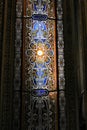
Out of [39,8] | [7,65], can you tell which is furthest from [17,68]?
[39,8]

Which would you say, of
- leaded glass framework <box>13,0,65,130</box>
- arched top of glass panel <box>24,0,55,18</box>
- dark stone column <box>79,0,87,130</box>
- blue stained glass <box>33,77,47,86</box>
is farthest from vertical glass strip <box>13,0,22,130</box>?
dark stone column <box>79,0,87,130</box>

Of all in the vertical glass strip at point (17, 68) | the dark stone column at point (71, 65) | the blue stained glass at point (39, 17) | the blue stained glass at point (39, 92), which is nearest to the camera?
the dark stone column at point (71, 65)

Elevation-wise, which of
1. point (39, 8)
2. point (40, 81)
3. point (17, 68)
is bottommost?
point (40, 81)

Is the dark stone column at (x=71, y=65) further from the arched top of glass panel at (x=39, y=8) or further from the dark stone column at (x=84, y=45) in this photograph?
the arched top of glass panel at (x=39, y=8)

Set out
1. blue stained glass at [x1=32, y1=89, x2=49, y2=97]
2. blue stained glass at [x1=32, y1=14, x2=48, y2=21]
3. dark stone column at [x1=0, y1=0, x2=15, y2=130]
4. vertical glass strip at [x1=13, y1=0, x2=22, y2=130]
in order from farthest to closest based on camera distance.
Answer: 1. blue stained glass at [x1=32, y1=14, x2=48, y2=21]
2. blue stained glass at [x1=32, y1=89, x2=49, y2=97]
3. vertical glass strip at [x1=13, y1=0, x2=22, y2=130]
4. dark stone column at [x1=0, y1=0, x2=15, y2=130]

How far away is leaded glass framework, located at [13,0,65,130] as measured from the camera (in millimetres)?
5934

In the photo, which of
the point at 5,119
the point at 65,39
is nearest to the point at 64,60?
the point at 65,39

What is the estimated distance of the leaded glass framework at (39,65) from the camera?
19.5 ft

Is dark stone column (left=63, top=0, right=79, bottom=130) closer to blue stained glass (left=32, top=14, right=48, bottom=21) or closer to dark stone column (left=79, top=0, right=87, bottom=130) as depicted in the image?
dark stone column (left=79, top=0, right=87, bottom=130)

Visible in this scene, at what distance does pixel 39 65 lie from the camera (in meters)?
6.25

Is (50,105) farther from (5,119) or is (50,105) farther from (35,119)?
(5,119)

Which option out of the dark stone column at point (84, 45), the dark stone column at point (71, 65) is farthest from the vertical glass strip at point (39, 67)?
the dark stone column at point (84, 45)

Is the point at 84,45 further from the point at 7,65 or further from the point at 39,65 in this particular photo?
the point at 7,65

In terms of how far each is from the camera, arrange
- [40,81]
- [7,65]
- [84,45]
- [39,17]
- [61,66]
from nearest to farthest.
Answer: [7,65], [84,45], [40,81], [61,66], [39,17]
